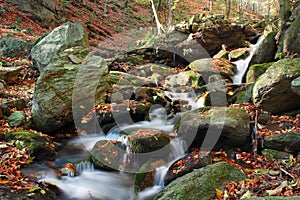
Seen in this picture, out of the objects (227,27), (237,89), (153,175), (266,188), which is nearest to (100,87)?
(153,175)

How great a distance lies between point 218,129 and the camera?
5.50m

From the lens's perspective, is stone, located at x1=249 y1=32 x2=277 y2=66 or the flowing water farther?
stone, located at x1=249 y1=32 x2=277 y2=66

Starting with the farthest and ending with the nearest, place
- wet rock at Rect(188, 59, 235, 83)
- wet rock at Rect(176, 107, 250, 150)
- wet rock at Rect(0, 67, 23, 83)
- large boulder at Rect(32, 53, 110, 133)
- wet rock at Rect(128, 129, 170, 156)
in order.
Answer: wet rock at Rect(188, 59, 235, 83)
wet rock at Rect(0, 67, 23, 83)
large boulder at Rect(32, 53, 110, 133)
wet rock at Rect(128, 129, 170, 156)
wet rock at Rect(176, 107, 250, 150)

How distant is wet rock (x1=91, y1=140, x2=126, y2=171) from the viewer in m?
5.69

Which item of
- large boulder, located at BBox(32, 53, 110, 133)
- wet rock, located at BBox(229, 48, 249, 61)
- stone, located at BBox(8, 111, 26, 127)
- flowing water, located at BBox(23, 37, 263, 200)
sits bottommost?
flowing water, located at BBox(23, 37, 263, 200)

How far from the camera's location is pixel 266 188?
375cm

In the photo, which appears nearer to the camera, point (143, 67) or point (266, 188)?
point (266, 188)

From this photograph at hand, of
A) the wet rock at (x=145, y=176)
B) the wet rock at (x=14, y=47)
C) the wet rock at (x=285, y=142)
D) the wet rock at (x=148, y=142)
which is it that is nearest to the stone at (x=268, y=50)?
the wet rock at (x=285, y=142)

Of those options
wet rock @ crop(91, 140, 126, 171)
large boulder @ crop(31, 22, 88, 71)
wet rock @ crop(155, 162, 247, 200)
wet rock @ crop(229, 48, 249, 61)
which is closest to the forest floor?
wet rock @ crop(155, 162, 247, 200)

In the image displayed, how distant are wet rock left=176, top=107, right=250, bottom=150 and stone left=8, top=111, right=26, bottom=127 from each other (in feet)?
15.1

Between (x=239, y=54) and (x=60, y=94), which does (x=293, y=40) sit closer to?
(x=239, y=54)

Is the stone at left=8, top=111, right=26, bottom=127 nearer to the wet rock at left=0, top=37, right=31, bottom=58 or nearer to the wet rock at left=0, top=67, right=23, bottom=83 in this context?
the wet rock at left=0, top=67, right=23, bottom=83

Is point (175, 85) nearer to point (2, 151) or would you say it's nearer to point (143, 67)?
point (143, 67)

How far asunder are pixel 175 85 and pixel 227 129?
4810 mm
